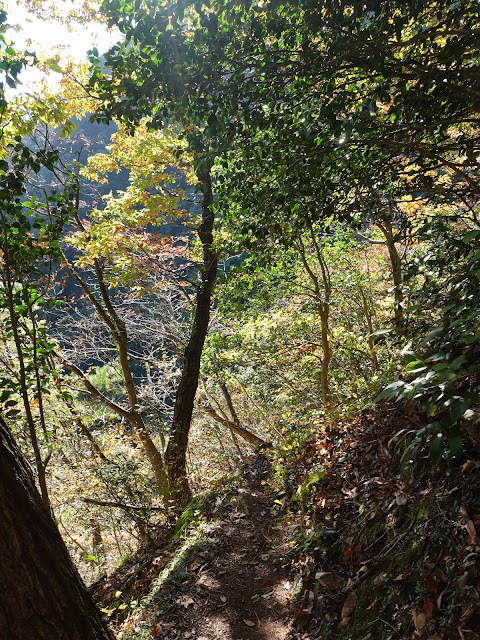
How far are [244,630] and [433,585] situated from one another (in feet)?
Result: 6.88

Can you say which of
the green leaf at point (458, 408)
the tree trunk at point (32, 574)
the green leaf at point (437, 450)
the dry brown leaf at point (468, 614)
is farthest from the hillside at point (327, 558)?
the tree trunk at point (32, 574)

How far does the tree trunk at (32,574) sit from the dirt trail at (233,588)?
1.82m

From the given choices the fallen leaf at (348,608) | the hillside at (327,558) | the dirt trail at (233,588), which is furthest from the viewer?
the dirt trail at (233,588)

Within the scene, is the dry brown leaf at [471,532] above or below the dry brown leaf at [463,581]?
above

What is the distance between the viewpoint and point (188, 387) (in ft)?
23.6

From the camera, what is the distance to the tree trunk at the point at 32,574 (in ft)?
5.90

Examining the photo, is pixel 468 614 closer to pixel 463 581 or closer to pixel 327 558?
pixel 463 581

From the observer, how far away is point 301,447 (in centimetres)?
603

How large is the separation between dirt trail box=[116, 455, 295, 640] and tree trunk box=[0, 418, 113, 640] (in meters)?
1.82

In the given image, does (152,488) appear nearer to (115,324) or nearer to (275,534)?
(275,534)

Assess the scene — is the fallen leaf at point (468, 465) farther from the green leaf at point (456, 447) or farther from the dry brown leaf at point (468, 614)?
the green leaf at point (456, 447)

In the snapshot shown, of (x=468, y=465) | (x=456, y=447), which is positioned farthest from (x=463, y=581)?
(x=456, y=447)

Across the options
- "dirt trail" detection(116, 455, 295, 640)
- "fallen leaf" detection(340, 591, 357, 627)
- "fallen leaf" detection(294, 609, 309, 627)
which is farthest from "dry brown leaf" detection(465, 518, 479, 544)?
"dirt trail" detection(116, 455, 295, 640)

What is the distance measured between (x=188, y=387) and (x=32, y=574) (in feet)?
17.5
